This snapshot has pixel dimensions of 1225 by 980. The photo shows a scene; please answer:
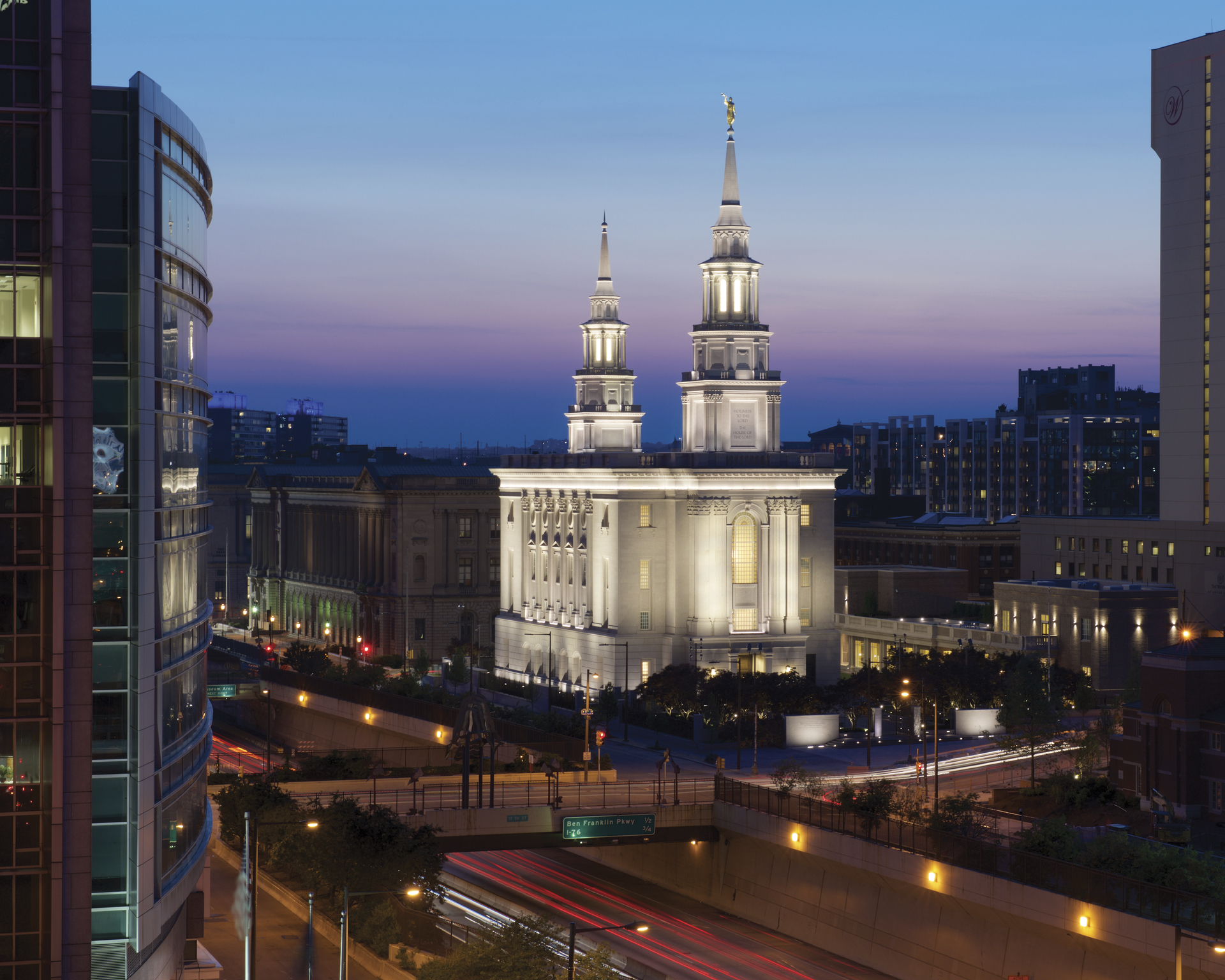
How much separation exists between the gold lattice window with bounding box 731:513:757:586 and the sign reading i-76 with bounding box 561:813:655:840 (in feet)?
189

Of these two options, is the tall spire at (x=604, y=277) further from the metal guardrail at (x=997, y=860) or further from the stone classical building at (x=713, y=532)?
the metal guardrail at (x=997, y=860)

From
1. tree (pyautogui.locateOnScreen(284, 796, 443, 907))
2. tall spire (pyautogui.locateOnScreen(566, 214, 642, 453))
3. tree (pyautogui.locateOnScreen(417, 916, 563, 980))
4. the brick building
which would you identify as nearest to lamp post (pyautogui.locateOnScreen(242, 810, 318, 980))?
tree (pyautogui.locateOnScreen(284, 796, 443, 907))

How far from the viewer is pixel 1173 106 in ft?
477

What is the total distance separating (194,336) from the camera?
4906 centimetres

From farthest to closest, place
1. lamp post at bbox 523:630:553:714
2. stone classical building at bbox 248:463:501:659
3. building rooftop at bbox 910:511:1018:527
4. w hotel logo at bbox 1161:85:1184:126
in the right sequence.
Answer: building rooftop at bbox 910:511:1018:527 → stone classical building at bbox 248:463:501:659 → w hotel logo at bbox 1161:85:1184:126 → lamp post at bbox 523:630:553:714

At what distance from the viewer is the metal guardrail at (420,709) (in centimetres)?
8875

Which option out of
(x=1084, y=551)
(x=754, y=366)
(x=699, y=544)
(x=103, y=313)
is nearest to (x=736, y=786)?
(x=103, y=313)

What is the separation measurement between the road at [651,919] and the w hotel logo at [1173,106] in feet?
287

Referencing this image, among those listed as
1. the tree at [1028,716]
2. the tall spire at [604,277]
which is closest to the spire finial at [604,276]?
the tall spire at [604,277]

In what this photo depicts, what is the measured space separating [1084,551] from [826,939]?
8673 centimetres

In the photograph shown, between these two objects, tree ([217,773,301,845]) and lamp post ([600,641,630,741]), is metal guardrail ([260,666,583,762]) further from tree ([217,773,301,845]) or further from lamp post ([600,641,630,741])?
tree ([217,773,301,845])

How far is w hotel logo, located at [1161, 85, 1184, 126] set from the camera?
144500 millimetres

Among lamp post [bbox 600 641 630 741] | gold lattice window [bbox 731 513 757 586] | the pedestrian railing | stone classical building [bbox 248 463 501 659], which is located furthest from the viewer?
stone classical building [bbox 248 463 501 659]

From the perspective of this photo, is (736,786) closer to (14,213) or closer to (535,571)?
(14,213)
